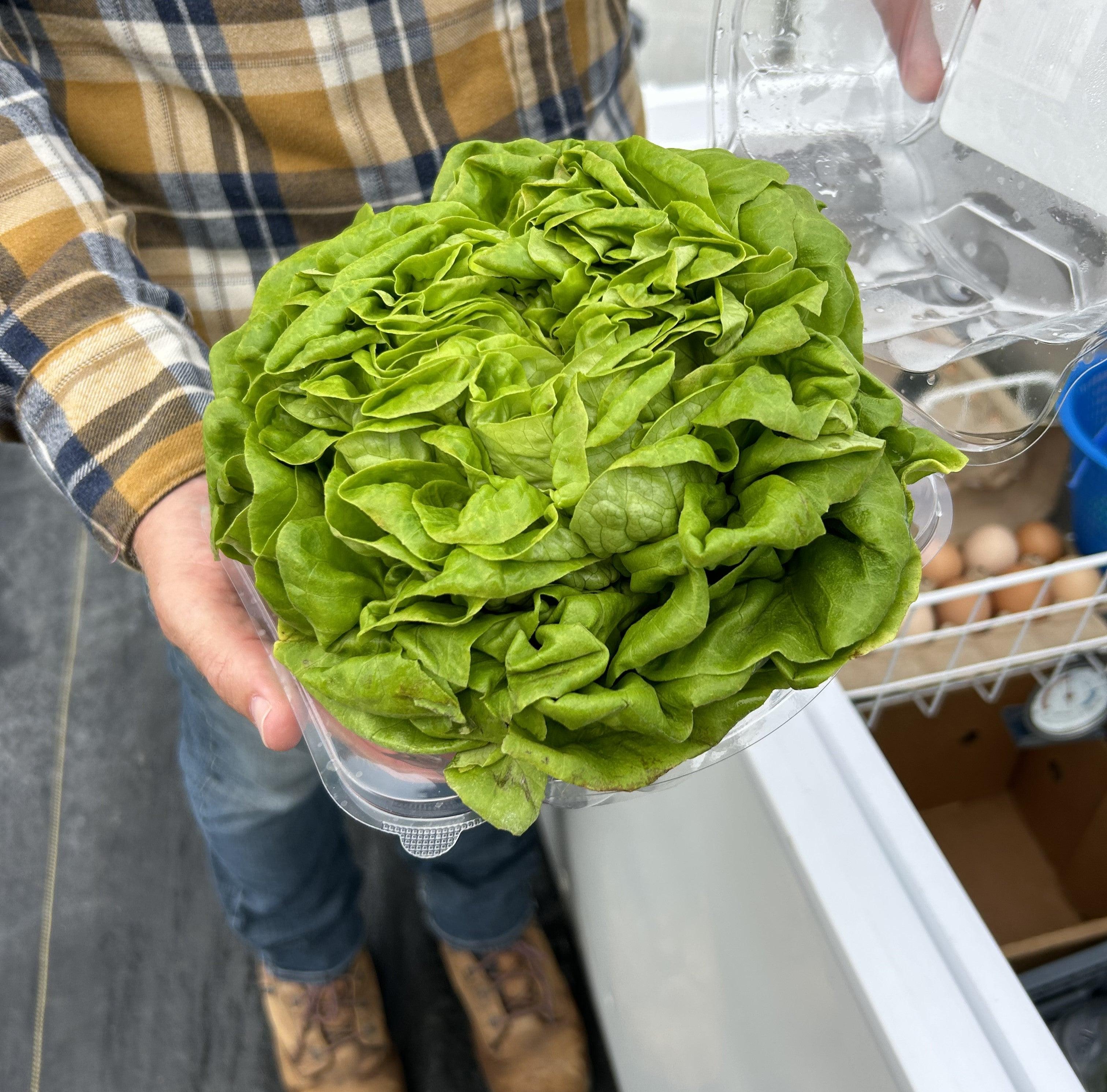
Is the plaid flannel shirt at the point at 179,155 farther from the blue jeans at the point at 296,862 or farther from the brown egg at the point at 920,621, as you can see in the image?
the brown egg at the point at 920,621

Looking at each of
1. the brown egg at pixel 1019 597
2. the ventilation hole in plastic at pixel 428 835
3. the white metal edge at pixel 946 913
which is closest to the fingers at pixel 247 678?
the ventilation hole in plastic at pixel 428 835

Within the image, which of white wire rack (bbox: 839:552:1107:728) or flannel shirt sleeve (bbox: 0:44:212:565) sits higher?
flannel shirt sleeve (bbox: 0:44:212:565)

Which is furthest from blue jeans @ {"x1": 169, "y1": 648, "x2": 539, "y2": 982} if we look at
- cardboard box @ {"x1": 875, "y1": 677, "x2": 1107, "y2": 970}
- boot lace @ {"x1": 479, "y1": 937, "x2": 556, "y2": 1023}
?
cardboard box @ {"x1": 875, "y1": 677, "x2": 1107, "y2": 970}

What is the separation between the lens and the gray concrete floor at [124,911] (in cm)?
139

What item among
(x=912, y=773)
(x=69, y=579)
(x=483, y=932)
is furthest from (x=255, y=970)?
(x=912, y=773)

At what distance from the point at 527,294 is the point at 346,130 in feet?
1.11

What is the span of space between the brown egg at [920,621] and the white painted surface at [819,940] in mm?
143

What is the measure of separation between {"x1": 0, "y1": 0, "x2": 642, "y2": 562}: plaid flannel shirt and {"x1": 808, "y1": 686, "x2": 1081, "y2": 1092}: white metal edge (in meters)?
0.57

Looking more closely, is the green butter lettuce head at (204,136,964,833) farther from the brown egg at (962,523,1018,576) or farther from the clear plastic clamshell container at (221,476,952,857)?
the brown egg at (962,523,1018,576)

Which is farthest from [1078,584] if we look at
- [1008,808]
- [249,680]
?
[249,680]

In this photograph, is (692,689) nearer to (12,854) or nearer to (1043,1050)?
(1043,1050)

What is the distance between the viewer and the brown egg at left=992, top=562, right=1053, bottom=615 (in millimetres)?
903

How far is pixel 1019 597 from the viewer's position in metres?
0.91

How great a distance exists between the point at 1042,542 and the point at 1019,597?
Result: 0.07 metres
